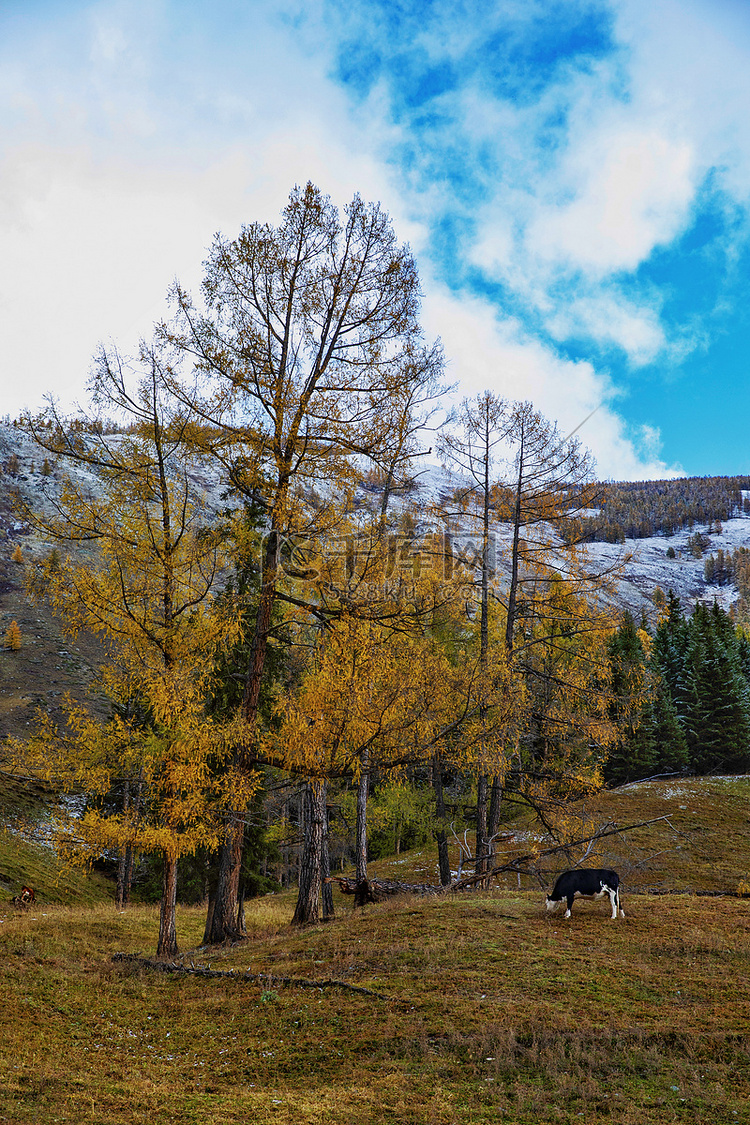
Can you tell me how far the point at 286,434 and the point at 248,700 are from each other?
4.42 meters

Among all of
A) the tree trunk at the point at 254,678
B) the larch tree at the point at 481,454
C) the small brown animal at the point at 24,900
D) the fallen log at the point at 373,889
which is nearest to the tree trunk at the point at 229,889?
the tree trunk at the point at 254,678

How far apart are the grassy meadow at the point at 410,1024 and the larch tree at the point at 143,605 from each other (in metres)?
2.21

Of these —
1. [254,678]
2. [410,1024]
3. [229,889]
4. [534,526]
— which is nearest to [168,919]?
[229,889]

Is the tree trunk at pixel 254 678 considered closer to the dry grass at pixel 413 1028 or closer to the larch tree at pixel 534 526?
the dry grass at pixel 413 1028

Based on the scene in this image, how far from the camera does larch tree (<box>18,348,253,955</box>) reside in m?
9.74

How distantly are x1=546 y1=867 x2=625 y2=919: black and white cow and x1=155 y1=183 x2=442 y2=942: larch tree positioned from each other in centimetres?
584

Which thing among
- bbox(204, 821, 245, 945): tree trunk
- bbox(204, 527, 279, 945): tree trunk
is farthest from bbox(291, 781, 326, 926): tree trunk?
bbox(204, 527, 279, 945): tree trunk

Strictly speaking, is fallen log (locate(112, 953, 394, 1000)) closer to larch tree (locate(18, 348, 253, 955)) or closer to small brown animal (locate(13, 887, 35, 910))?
larch tree (locate(18, 348, 253, 955))

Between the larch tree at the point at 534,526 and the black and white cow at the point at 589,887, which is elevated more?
the larch tree at the point at 534,526

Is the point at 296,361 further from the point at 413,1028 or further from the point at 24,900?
the point at 24,900

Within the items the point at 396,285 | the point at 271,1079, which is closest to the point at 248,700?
the point at 271,1079

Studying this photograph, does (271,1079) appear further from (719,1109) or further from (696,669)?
(696,669)

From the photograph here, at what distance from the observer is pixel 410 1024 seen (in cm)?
707

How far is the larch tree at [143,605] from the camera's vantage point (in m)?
9.74
